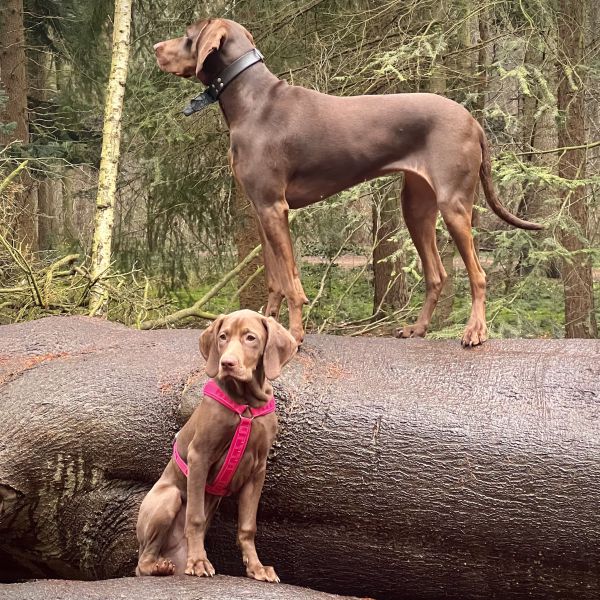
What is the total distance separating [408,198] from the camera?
430 cm

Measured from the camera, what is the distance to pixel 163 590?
3.11 metres

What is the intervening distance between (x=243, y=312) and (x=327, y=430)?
75 centimetres

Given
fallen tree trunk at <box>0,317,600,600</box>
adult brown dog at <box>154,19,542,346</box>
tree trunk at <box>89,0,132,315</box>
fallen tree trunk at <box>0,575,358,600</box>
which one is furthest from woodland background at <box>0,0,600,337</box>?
fallen tree trunk at <box>0,575,358,600</box>

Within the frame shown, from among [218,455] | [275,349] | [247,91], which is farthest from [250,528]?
[247,91]

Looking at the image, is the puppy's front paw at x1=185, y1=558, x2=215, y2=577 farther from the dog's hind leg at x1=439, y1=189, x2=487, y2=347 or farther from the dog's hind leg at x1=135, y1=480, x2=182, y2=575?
the dog's hind leg at x1=439, y1=189, x2=487, y2=347

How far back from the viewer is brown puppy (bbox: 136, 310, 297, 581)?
10.2 ft

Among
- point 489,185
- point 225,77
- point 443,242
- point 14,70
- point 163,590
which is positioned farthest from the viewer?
point 14,70

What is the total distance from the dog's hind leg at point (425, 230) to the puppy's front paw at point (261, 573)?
156 cm

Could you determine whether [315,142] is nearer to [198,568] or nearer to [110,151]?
[198,568]

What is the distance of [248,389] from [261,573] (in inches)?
28.3

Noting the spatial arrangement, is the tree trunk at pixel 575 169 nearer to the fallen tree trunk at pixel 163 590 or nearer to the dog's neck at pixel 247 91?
the dog's neck at pixel 247 91

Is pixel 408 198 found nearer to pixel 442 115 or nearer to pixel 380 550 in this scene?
pixel 442 115

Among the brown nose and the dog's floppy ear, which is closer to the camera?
the brown nose

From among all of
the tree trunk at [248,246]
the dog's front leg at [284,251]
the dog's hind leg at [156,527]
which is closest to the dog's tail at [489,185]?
the dog's front leg at [284,251]
